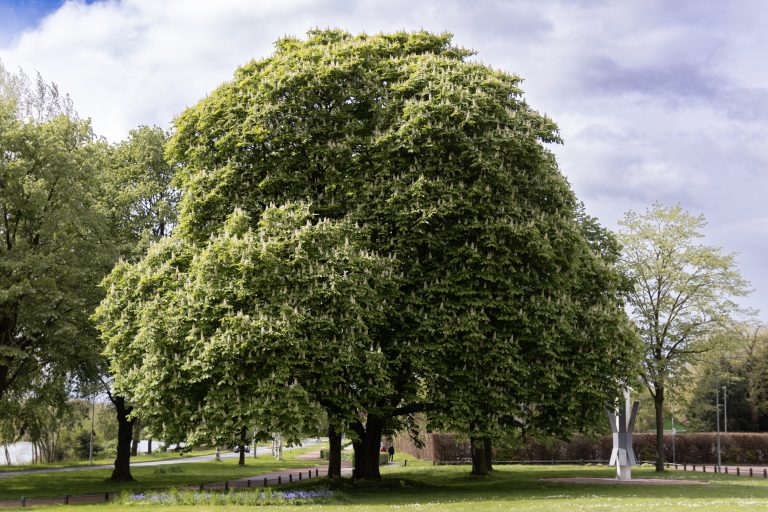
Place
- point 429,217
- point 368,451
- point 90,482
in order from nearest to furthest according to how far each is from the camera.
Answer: point 429,217 → point 368,451 → point 90,482

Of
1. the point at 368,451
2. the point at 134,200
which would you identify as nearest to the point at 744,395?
the point at 368,451

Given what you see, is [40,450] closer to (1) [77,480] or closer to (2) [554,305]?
(1) [77,480]

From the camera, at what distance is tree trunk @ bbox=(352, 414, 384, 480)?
30.5m

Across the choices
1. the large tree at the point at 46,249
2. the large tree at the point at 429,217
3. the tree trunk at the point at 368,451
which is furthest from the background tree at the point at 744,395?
the large tree at the point at 46,249

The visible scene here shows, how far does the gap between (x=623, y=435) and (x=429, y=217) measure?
17039 mm

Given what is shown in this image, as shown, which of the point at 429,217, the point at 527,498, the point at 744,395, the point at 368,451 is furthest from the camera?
the point at 744,395

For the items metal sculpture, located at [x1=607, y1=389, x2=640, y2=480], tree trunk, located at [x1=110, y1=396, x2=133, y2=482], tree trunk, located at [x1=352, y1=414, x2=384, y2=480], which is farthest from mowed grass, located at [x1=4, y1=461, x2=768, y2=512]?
tree trunk, located at [x1=110, y1=396, x2=133, y2=482]

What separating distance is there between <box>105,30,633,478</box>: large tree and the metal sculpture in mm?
7214

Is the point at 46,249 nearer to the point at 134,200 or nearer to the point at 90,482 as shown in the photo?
the point at 134,200

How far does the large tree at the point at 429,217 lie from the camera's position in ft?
86.3

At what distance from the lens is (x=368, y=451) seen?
31.0 meters

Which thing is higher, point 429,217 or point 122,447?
point 429,217

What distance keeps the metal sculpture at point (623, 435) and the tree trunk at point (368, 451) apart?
38.5ft

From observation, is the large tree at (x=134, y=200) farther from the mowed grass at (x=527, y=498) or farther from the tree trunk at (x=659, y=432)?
the tree trunk at (x=659, y=432)
